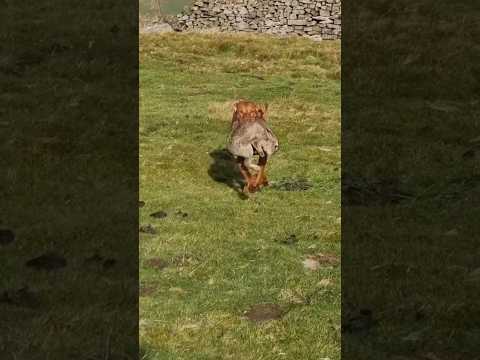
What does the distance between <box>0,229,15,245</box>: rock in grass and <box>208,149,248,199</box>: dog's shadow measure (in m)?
5.92

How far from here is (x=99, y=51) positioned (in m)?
34.3

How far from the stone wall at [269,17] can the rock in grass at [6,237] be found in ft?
122

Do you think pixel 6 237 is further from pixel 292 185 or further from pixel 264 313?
pixel 292 185

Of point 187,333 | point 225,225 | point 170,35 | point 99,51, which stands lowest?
point 170,35

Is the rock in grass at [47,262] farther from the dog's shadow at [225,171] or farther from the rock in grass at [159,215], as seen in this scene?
the dog's shadow at [225,171]

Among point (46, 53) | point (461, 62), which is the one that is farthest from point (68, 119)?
point (461, 62)

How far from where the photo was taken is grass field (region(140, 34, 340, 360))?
10.8 m

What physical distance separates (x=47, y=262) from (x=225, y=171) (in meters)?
9.24

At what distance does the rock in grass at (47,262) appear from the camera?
12797 mm

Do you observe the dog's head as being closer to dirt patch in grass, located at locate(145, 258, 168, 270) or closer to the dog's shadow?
the dog's shadow

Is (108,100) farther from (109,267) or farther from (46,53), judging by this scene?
(109,267)

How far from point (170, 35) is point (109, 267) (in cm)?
3574

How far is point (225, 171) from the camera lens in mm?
21750

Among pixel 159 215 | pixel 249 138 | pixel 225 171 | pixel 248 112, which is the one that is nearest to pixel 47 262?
pixel 159 215
